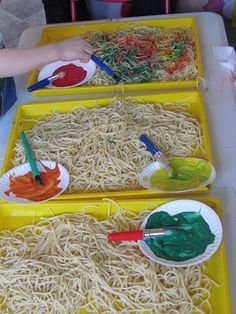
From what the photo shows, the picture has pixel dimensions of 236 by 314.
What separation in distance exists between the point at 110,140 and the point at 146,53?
0.41 metres

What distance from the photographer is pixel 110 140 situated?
3.66ft

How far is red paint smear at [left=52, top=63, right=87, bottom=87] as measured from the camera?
1.31 metres

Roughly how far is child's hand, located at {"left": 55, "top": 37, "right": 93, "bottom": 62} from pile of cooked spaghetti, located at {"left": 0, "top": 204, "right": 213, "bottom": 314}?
521 mm

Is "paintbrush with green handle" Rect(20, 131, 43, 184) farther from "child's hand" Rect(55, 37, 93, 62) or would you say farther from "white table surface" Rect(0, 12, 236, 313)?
"child's hand" Rect(55, 37, 93, 62)

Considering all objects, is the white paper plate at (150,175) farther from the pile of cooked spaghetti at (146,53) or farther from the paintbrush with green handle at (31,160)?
the pile of cooked spaghetti at (146,53)

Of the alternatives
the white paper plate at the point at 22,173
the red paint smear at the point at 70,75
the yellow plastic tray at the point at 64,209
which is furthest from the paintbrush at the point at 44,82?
the yellow plastic tray at the point at 64,209

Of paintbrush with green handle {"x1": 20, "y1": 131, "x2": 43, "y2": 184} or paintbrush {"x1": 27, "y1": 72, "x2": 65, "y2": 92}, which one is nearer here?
paintbrush with green handle {"x1": 20, "y1": 131, "x2": 43, "y2": 184}

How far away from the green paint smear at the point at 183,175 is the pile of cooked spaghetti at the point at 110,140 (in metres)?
0.05

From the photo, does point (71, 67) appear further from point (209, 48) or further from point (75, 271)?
point (75, 271)

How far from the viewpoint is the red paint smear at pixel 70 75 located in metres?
1.31

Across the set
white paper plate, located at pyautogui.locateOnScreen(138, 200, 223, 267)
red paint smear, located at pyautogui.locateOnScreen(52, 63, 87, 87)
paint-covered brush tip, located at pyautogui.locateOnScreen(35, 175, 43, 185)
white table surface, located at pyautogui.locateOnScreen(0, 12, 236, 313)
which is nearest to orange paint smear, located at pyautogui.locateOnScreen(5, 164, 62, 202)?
paint-covered brush tip, located at pyautogui.locateOnScreen(35, 175, 43, 185)

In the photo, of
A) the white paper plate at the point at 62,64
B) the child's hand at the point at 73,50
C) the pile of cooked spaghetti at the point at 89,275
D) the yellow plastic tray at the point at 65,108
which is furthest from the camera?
the white paper plate at the point at 62,64

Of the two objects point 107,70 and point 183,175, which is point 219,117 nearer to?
point 183,175

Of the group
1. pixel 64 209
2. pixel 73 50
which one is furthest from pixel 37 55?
pixel 64 209
